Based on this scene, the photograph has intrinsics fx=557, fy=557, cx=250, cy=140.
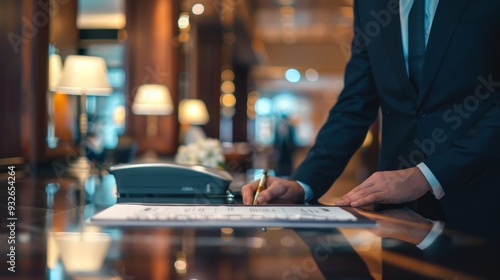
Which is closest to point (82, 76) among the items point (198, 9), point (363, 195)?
point (363, 195)

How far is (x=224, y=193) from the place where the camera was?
1569mm

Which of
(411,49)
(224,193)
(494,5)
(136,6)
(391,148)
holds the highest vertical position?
(136,6)

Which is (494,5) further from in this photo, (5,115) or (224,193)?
(5,115)

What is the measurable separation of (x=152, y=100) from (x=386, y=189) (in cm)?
550

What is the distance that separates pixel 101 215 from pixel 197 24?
10.9 meters

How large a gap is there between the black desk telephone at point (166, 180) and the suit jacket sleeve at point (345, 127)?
22cm

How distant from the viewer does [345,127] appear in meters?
1.64

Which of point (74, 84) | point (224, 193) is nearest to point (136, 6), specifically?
point (74, 84)

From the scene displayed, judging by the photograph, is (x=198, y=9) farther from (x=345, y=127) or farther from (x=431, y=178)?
(x=431, y=178)

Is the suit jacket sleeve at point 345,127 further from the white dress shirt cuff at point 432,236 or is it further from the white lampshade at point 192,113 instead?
the white lampshade at point 192,113

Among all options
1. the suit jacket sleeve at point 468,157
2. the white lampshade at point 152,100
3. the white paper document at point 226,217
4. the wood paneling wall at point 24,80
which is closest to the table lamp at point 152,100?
the white lampshade at point 152,100

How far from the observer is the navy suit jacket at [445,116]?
1323 millimetres

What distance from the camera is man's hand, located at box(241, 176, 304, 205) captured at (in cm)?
129

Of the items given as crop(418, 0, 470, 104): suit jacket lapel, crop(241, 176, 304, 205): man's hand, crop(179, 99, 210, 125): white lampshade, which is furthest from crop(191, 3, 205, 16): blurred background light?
crop(241, 176, 304, 205): man's hand
